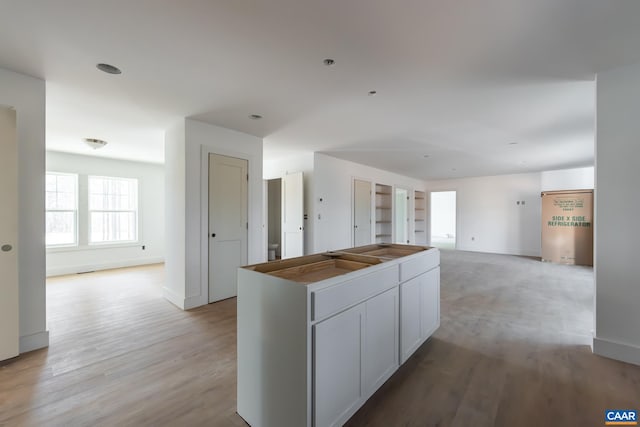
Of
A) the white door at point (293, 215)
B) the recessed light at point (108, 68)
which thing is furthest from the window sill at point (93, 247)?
the recessed light at point (108, 68)

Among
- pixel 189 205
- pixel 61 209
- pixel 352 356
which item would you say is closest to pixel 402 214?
pixel 189 205

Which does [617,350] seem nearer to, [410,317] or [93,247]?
[410,317]

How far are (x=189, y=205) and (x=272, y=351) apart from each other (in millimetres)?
2762

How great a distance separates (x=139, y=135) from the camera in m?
4.35

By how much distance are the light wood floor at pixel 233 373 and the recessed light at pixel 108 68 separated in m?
2.57

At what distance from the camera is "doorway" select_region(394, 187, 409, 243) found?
28.1 ft

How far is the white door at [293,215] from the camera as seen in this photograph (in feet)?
18.4

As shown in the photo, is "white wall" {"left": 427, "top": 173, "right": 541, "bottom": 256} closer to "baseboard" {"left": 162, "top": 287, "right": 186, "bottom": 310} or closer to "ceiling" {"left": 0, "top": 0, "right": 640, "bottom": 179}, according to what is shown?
"ceiling" {"left": 0, "top": 0, "right": 640, "bottom": 179}

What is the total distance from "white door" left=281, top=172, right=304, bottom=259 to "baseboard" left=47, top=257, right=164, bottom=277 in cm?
362

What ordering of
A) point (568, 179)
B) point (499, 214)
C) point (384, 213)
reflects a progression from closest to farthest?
point (568, 179), point (384, 213), point (499, 214)

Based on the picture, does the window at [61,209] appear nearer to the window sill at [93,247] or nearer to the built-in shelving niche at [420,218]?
the window sill at [93,247]

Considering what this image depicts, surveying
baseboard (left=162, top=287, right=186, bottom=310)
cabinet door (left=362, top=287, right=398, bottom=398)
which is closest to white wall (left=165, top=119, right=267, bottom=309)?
baseboard (left=162, top=287, right=186, bottom=310)

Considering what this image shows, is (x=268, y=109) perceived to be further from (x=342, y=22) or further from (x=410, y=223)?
(x=410, y=223)

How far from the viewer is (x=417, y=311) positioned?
2.40 metres
